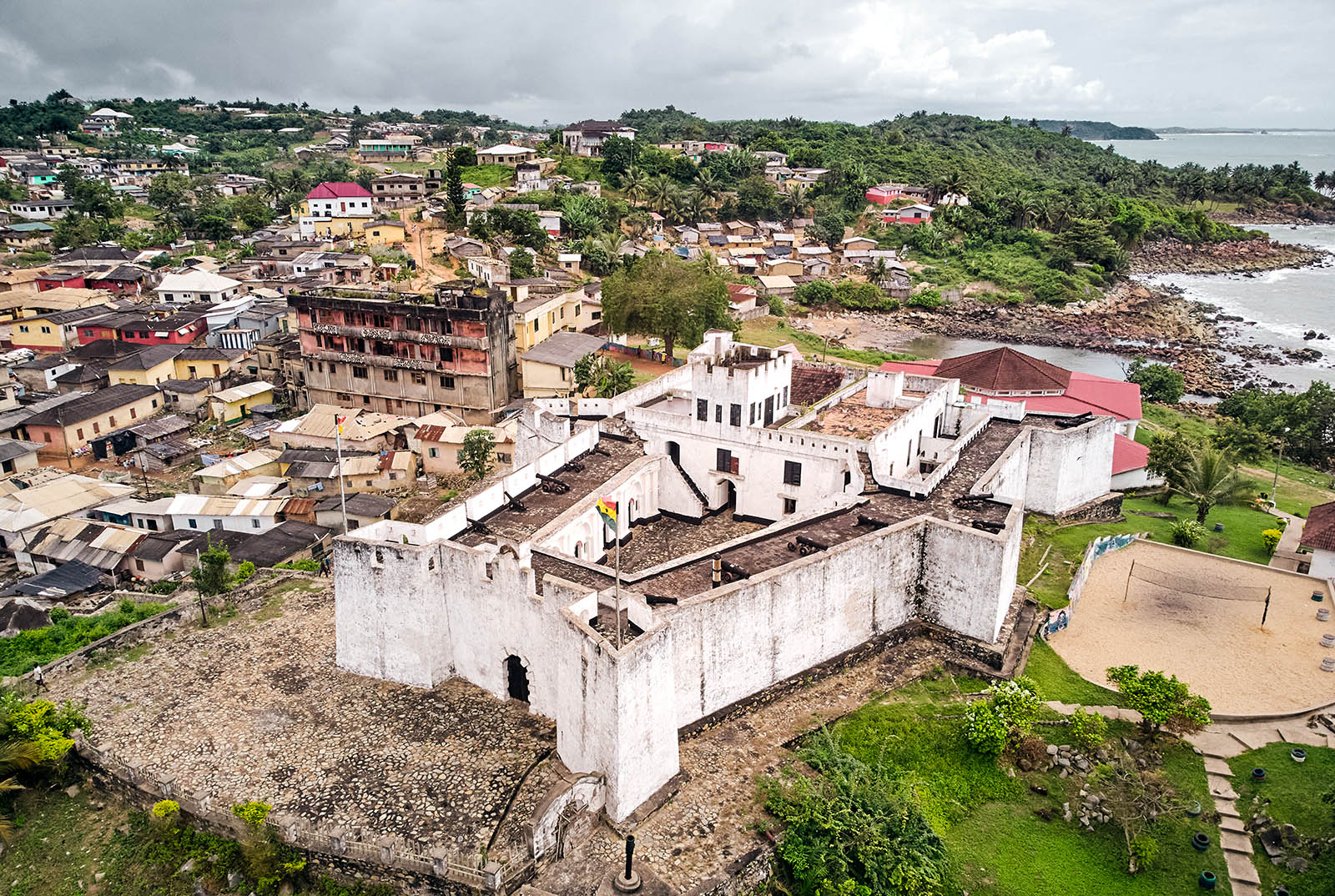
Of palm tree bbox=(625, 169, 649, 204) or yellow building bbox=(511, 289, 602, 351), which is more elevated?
palm tree bbox=(625, 169, 649, 204)

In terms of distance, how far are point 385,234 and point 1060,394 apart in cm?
5394

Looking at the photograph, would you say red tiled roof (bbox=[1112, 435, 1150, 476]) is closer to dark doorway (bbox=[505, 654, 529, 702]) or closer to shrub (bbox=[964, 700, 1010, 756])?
shrub (bbox=[964, 700, 1010, 756])

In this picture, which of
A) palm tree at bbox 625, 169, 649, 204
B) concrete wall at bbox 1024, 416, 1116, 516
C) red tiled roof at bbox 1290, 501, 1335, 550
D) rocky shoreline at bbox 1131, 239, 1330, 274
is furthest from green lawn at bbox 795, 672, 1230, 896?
rocky shoreline at bbox 1131, 239, 1330, 274

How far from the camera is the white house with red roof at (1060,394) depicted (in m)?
35.7

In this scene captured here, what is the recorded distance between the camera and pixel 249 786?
18281 millimetres

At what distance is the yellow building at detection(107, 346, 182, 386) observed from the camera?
45906 mm

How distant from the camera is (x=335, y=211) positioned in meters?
74.9

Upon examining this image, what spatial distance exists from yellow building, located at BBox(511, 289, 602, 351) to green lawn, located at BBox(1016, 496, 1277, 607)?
26963 mm

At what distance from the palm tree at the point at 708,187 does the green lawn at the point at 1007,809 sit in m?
74.8

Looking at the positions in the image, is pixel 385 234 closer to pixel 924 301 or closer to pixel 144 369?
pixel 144 369

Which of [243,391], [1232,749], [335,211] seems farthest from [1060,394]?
[335,211]

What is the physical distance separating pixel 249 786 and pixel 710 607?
34.3 feet

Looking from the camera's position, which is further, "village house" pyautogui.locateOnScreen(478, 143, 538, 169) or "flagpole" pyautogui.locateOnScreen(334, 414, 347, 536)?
"village house" pyautogui.locateOnScreen(478, 143, 538, 169)

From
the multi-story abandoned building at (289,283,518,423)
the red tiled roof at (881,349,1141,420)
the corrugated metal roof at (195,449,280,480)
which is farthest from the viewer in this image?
the multi-story abandoned building at (289,283,518,423)
